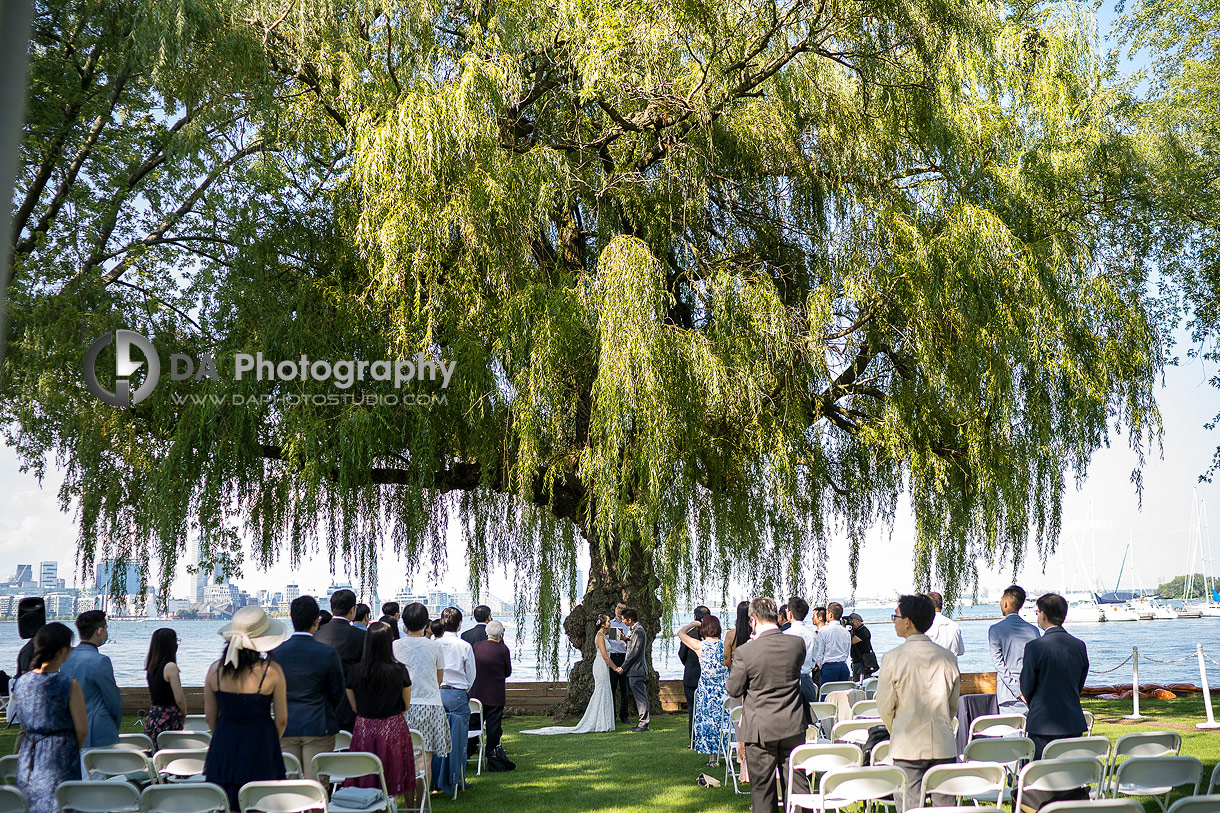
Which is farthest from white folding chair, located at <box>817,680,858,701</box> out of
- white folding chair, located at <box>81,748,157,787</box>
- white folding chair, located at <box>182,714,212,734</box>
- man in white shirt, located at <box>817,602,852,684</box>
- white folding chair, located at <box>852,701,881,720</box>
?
white folding chair, located at <box>81,748,157,787</box>

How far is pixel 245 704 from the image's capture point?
4.75 meters

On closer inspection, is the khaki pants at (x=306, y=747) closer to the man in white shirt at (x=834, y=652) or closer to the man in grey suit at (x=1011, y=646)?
the man in grey suit at (x=1011, y=646)

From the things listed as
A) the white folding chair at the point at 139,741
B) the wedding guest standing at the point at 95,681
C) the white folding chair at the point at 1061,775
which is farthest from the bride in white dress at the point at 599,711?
the white folding chair at the point at 1061,775

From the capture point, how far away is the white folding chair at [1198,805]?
3.54 meters

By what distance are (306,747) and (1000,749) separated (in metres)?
4.26

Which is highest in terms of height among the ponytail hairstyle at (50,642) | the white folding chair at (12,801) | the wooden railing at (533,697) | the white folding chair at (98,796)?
the ponytail hairstyle at (50,642)

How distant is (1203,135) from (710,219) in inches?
316

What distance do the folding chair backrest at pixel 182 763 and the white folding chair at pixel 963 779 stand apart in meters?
4.11

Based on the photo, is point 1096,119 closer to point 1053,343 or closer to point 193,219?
point 1053,343

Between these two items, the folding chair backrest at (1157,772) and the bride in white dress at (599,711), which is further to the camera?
the bride in white dress at (599,711)

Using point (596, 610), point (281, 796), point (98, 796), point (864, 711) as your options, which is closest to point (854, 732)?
point (864, 711)

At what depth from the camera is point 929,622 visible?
4.93 metres

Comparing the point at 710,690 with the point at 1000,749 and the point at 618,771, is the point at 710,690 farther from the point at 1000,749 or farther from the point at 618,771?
the point at 1000,749

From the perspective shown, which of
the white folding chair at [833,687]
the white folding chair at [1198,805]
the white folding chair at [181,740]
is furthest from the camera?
the white folding chair at [833,687]
